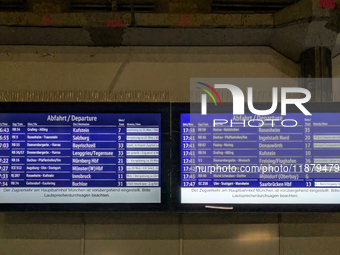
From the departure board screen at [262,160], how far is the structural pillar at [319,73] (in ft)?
0.82

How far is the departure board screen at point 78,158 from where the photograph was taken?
7.26 ft

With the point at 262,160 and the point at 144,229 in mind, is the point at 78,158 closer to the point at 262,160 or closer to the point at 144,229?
the point at 144,229

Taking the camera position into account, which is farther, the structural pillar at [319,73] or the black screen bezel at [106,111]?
the structural pillar at [319,73]

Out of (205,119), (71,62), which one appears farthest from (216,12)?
(71,62)

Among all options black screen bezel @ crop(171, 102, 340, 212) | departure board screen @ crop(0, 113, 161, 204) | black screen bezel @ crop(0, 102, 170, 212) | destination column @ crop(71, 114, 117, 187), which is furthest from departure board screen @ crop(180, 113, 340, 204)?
destination column @ crop(71, 114, 117, 187)

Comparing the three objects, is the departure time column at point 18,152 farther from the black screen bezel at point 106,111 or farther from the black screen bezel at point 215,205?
the black screen bezel at point 215,205

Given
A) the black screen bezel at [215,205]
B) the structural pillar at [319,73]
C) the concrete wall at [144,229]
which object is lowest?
the concrete wall at [144,229]

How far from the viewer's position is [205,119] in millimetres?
2244

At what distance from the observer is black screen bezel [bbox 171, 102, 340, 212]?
2188 millimetres

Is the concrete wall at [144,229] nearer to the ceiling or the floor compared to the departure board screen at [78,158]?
nearer to the floor

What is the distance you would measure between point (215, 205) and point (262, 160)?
1.79 ft

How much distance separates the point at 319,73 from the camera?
2.38 meters

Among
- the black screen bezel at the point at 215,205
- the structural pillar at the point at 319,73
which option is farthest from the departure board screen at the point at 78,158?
the structural pillar at the point at 319,73

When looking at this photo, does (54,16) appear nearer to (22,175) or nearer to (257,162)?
(22,175)
